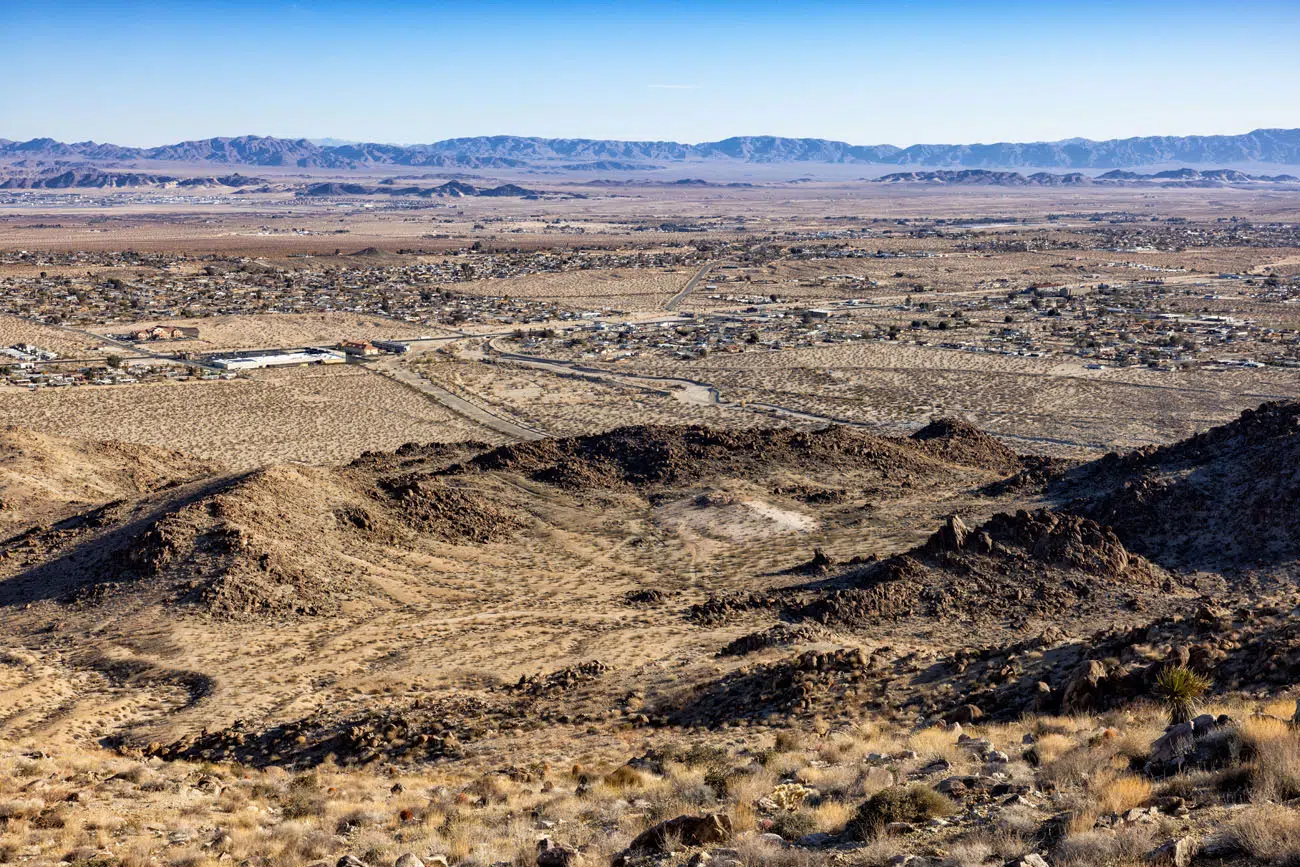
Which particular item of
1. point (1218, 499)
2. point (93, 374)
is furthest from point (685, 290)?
point (1218, 499)

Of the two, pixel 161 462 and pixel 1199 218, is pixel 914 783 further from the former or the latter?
pixel 1199 218

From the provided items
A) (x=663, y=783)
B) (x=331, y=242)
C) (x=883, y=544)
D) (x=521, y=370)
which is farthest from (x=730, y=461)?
(x=331, y=242)

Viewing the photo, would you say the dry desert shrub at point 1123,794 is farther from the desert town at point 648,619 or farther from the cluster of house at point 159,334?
the cluster of house at point 159,334

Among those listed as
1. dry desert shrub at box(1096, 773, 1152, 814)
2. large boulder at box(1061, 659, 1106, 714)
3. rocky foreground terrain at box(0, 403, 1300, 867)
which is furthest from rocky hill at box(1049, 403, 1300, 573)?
dry desert shrub at box(1096, 773, 1152, 814)

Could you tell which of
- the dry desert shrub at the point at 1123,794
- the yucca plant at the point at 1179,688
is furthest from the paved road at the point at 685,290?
the dry desert shrub at the point at 1123,794

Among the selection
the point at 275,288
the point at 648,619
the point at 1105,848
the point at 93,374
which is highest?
the point at 275,288

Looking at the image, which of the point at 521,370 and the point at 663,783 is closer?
the point at 663,783

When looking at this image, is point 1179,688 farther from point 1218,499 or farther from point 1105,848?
point 1218,499
